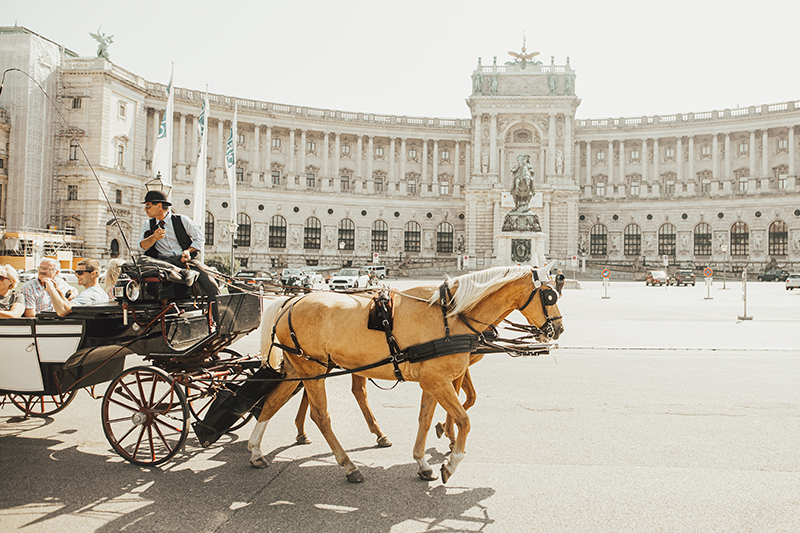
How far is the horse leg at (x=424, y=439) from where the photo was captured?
15.7 feet

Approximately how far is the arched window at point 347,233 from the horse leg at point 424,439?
59.8m

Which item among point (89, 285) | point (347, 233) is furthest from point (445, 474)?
point (347, 233)

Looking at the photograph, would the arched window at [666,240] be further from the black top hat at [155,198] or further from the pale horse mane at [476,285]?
the black top hat at [155,198]

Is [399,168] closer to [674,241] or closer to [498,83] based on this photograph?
[498,83]

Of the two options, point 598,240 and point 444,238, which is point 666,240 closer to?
point 598,240

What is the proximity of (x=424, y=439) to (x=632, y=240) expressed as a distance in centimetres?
6679

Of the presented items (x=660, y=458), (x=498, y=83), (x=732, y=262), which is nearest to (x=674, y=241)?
(x=732, y=262)

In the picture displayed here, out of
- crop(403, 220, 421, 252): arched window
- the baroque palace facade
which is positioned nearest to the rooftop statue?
the baroque palace facade

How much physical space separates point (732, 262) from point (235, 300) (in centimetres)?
6806

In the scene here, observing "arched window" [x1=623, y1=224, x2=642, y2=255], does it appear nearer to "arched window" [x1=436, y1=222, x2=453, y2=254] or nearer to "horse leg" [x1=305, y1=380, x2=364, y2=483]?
"arched window" [x1=436, y1=222, x2=453, y2=254]

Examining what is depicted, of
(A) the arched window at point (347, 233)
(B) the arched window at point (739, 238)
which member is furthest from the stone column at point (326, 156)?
(B) the arched window at point (739, 238)

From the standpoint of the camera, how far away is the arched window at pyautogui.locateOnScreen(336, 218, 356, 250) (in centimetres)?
6450

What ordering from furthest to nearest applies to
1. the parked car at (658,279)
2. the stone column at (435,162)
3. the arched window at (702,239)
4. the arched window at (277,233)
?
the stone column at (435,162) → the arched window at (277,233) → the arched window at (702,239) → the parked car at (658,279)

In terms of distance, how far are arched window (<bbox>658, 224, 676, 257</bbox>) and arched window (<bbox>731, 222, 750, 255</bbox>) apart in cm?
626
